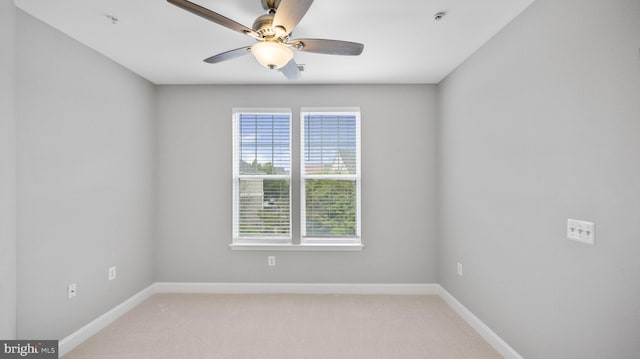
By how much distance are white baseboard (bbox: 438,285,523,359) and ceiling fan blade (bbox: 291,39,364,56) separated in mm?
2453

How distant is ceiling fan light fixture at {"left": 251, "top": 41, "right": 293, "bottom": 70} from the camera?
1602 mm

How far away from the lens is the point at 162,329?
2.50m

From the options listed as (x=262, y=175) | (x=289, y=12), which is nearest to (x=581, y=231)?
(x=289, y=12)

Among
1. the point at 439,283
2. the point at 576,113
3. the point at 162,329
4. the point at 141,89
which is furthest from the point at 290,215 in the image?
the point at 576,113

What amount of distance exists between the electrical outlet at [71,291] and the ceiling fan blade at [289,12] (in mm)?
2585

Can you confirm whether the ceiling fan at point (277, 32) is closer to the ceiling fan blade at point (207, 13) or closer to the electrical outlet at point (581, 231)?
the ceiling fan blade at point (207, 13)

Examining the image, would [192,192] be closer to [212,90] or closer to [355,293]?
[212,90]

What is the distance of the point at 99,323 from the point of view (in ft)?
8.09

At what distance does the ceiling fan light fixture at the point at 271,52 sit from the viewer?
1602 millimetres

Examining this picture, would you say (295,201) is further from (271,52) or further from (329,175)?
(271,52)

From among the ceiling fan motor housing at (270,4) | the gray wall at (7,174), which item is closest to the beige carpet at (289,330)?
the gray wall at (7,174)

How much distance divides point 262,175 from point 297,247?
3.27 ft

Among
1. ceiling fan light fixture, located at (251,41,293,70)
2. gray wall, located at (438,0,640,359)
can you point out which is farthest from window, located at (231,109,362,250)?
ceiling fan light fixture, located at (251,41,293,70)

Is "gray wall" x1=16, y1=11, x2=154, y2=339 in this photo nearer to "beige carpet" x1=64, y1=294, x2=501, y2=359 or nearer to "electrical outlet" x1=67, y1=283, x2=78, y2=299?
"electrical outlet" x1=67, y1=283, x2=78, y2=299
